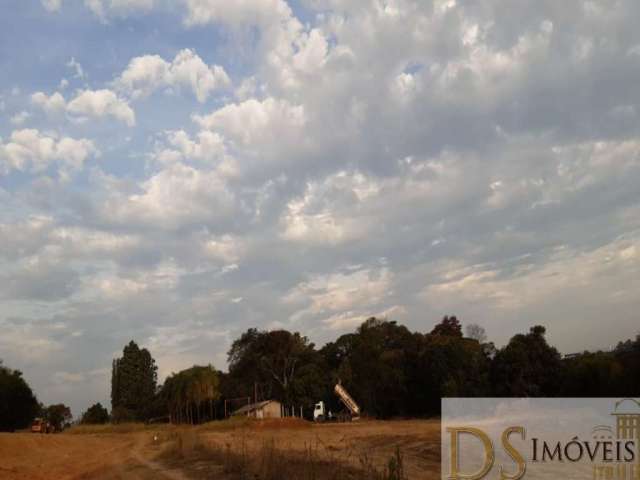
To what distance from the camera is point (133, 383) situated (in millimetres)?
88062

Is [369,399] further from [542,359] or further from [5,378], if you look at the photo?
[5,378]

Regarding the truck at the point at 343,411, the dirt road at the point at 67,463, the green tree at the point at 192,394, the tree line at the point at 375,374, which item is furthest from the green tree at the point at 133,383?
the dirt road at the point at 67,463

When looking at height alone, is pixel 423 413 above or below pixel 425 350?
below

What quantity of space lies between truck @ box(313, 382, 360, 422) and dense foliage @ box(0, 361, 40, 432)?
101ft

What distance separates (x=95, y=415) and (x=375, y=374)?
46361 mm

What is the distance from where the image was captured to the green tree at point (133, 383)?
282 feet

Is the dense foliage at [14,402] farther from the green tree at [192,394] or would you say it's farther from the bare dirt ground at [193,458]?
the bare dirt ground at [193,458]

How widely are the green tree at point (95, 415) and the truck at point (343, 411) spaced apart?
3330 cm

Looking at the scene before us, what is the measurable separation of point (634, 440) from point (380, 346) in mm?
54520

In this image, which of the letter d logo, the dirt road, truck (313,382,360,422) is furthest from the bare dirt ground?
truck (313,382,360,422)

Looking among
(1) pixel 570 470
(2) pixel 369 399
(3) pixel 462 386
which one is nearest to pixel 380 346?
(2) pixel 369 399

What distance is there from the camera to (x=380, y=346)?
70.0 m

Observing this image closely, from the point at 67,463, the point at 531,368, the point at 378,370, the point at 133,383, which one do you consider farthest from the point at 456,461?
the point at 133,383

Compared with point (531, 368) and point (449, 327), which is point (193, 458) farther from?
point (449, 327)
